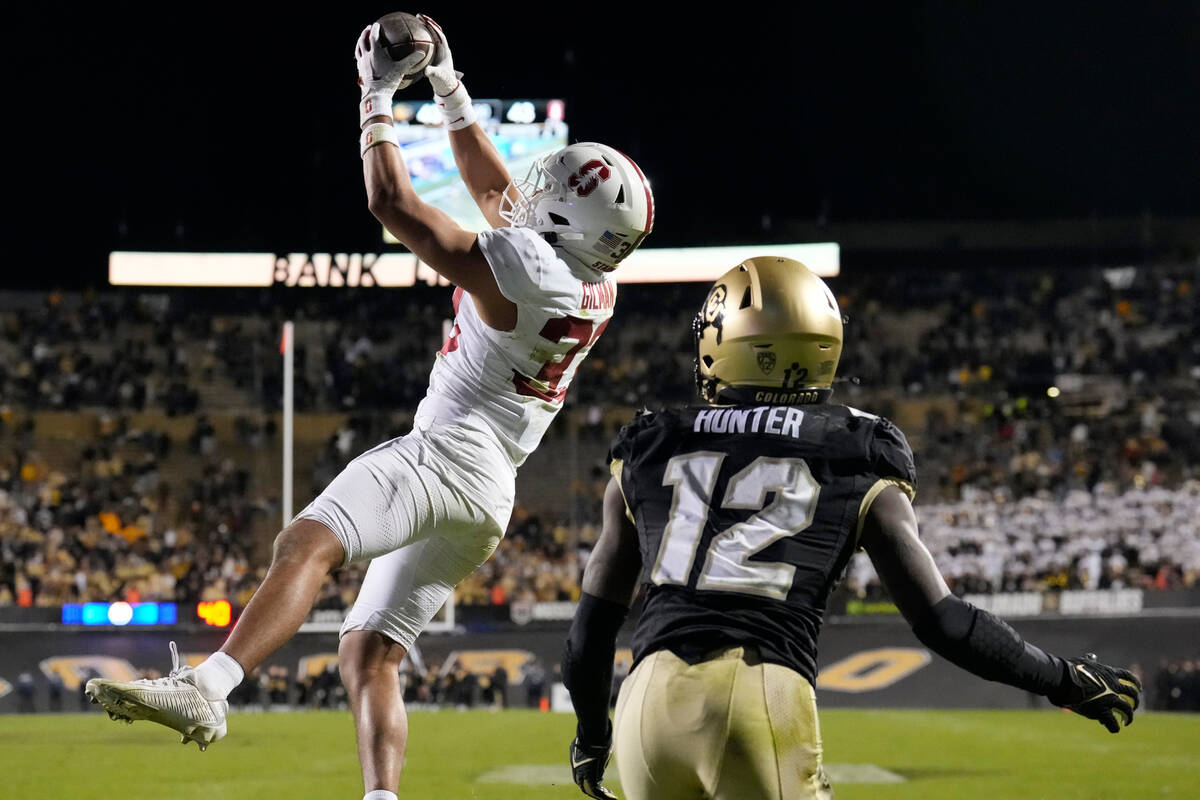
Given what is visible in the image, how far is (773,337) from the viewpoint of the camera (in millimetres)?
2873

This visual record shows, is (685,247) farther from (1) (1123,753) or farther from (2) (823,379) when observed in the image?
(2) (823,379)

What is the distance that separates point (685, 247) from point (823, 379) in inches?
793

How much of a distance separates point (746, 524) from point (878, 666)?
1524cm

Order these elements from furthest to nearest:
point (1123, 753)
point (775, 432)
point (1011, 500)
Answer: point (1011, 500)
point (1123, 753)
point (775, 432)

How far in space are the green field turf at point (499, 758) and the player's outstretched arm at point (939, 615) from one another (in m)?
5.33

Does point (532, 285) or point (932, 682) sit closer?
point (532, 285)

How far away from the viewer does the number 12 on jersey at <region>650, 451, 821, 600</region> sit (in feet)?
8.70

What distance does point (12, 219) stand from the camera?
26562 millimetres

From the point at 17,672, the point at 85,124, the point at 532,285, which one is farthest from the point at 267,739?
the point at 85,124

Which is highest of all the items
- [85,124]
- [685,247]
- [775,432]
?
[85,124]

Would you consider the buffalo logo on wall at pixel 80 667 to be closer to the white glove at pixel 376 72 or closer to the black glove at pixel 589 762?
the white glove at pixel 376 72

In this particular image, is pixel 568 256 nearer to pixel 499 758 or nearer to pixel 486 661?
pixel 499 758

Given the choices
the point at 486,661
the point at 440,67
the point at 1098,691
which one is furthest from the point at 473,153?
the point at 486,661

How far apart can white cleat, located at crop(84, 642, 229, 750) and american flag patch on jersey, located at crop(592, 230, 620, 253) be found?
1.89m
